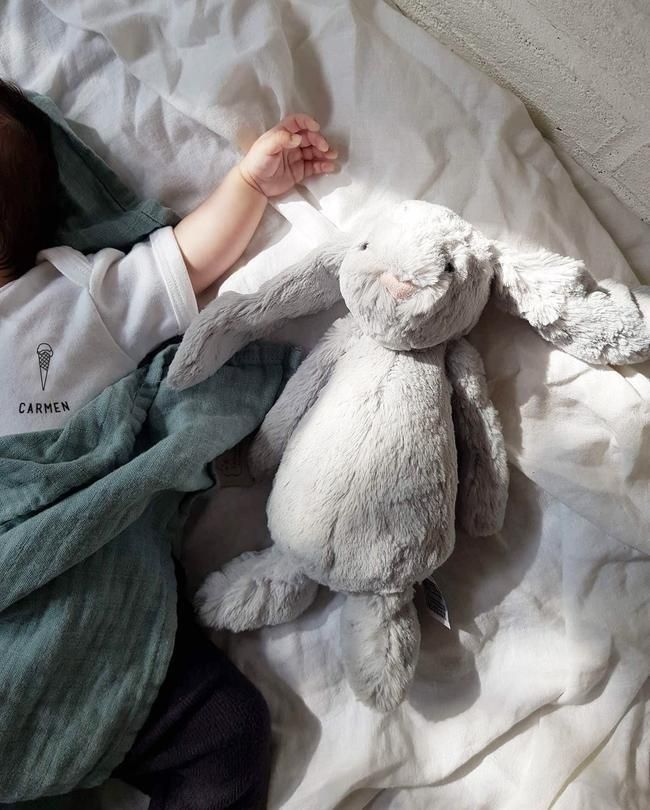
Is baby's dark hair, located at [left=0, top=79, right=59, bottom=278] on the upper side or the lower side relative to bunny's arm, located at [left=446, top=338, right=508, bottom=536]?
upper

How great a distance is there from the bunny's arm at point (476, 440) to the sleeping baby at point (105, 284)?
29cm

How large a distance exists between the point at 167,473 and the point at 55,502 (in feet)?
0.40

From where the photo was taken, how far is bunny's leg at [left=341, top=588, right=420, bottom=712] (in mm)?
666

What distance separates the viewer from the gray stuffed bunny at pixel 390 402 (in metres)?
0.59

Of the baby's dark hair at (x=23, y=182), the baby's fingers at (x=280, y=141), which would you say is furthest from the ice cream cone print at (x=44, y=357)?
the baby's fingers at (x=280, y=141)

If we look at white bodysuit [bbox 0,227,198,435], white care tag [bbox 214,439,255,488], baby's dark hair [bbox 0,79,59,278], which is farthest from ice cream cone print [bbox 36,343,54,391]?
white care tag [bbox 214,439,255,488]

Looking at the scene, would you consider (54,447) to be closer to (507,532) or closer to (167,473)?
(167,473)

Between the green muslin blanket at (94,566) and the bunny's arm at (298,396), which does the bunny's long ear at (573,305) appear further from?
the green muslin blanket at (94,566)

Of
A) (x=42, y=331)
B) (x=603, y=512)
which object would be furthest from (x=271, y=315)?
(x=603, y=512)

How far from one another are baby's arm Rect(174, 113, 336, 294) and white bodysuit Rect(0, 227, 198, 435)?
0.02m

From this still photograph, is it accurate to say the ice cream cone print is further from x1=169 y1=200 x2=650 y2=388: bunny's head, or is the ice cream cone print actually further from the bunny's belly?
the bunny's belly

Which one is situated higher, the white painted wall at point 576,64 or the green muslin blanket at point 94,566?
the white painted wall at point 576,64

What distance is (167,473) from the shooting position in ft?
2.24

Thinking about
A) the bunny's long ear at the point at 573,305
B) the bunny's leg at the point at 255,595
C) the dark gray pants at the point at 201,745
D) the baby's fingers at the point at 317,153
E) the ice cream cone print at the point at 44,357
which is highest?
the baby's fingers at the point at 317,153
